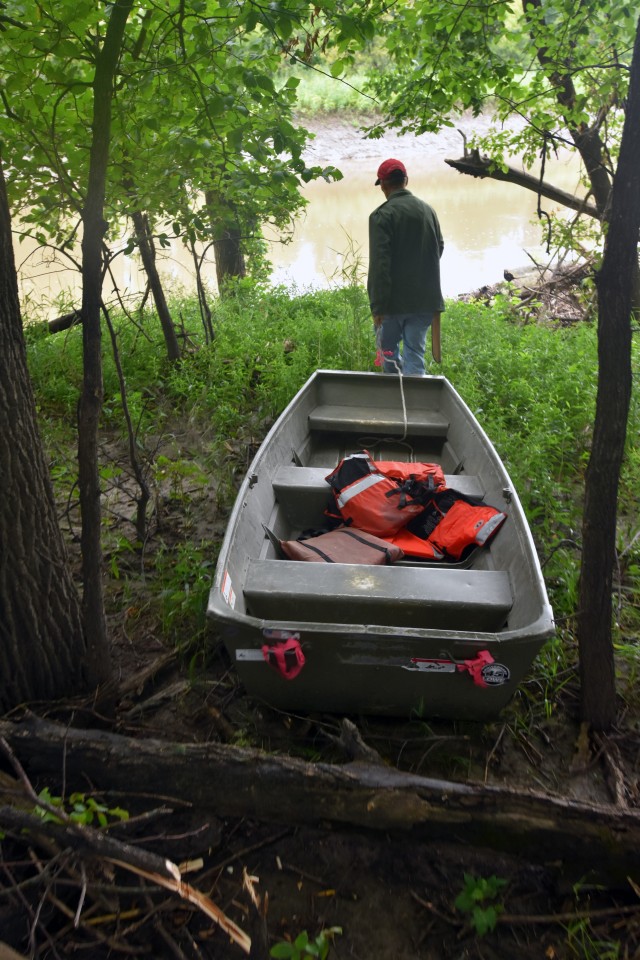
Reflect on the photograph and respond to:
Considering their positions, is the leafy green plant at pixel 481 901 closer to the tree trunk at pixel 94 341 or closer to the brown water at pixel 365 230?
the tree trunk at pixel 94 341

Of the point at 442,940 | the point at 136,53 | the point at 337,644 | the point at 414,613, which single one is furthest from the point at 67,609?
the point at 136,53

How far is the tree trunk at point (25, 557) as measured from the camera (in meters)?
2.00

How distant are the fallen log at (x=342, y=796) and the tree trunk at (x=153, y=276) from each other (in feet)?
10.8

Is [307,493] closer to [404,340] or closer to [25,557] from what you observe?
[25,557]

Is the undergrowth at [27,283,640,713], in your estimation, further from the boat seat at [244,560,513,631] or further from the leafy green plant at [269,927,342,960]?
the leafy green plant at [269,927,342,960]

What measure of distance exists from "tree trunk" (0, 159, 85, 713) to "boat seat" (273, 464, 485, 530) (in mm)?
1347

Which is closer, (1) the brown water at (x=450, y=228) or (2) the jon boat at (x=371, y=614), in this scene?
(2) the jon boat at (x=371, y=614)

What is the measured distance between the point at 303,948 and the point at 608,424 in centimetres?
178

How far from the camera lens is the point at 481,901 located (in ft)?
5.83

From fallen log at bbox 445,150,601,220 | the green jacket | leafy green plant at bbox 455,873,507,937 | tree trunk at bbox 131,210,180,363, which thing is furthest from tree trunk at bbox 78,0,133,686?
fallen log at bbox 445,150,601,220

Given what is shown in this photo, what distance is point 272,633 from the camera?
84.2 inches

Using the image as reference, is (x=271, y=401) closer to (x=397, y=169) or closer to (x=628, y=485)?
(x=397, y=169)

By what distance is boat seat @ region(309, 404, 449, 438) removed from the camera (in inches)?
171

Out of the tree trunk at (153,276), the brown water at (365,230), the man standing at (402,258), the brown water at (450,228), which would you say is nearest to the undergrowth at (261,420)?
the tree trunk at (153,276)
